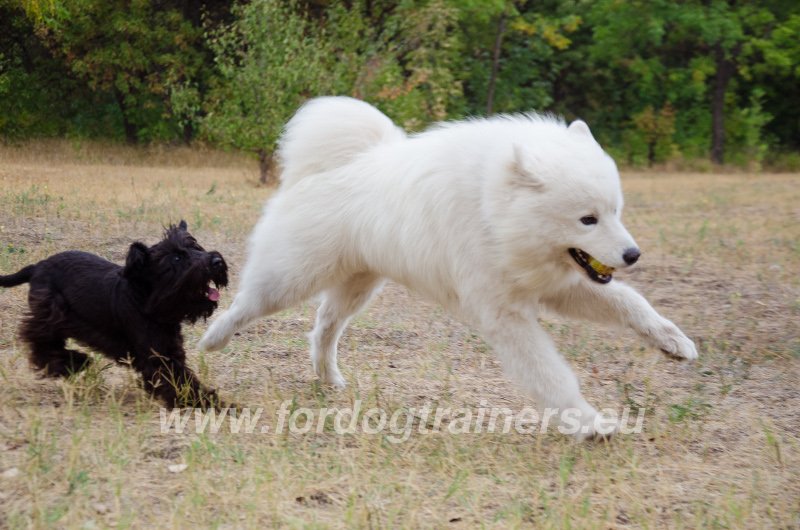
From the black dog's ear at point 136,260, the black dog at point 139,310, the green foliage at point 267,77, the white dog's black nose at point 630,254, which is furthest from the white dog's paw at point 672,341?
the green foliage at point 267,77

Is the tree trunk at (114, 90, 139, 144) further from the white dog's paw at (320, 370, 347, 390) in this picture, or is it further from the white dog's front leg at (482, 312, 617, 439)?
the white dog's front leg at (482, 312, 617, 439)

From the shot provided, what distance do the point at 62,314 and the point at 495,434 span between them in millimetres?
2254

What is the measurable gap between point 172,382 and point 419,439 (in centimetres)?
124

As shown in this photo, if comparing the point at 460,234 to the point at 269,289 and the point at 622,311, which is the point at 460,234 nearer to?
the point at 622,311

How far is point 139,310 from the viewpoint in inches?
181

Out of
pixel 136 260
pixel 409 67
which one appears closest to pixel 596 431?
pixel 136 260

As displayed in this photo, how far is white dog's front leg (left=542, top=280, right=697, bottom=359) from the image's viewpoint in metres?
4.59

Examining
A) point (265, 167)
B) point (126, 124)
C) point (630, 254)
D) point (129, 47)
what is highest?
point (630, 254)

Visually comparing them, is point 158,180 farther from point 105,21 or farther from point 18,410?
point 18,410

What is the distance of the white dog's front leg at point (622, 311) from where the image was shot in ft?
15.0

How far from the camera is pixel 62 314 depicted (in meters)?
4.64

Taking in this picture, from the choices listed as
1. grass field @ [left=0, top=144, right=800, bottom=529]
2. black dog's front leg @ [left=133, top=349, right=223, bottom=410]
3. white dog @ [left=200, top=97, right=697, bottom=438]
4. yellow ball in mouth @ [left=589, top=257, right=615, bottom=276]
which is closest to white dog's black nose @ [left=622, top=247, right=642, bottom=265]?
white dog @ [left=200, top=97, right=697, bottom=438]

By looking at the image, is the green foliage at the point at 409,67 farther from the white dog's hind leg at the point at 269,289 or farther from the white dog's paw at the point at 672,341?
the white dog's paw at the point at 672,341

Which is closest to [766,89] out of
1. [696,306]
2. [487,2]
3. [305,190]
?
[487,2]
